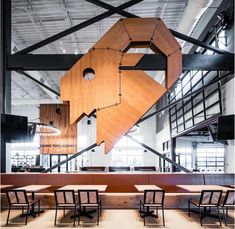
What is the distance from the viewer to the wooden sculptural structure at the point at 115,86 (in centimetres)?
410

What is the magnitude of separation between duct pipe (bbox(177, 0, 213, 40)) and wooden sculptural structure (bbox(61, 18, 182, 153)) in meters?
2.91

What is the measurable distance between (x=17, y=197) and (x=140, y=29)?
4745 mm

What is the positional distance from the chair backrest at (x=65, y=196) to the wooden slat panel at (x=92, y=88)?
2.97 m

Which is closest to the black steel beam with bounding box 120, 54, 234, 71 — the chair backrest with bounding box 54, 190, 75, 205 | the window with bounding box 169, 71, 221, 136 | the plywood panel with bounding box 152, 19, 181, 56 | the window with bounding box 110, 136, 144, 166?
the window with bounding box 169, 71, 221, 136

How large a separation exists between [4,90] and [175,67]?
451 cm

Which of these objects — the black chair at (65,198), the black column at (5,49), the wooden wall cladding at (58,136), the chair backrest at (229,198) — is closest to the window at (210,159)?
the wooden wall cladding at (58,136)

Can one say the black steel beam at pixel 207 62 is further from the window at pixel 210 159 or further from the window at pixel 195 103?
the window at pixel 210 159

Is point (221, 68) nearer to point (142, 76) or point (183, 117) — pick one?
point (142, 76)

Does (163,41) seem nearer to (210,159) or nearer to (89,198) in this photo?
(89,198)

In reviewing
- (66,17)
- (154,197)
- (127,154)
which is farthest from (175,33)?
(127,154)

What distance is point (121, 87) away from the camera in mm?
4168

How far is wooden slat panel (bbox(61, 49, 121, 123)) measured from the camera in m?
4.11

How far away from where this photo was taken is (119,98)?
13.6 feet

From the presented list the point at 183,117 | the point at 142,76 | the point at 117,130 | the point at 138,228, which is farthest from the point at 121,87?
the point at 183,117
